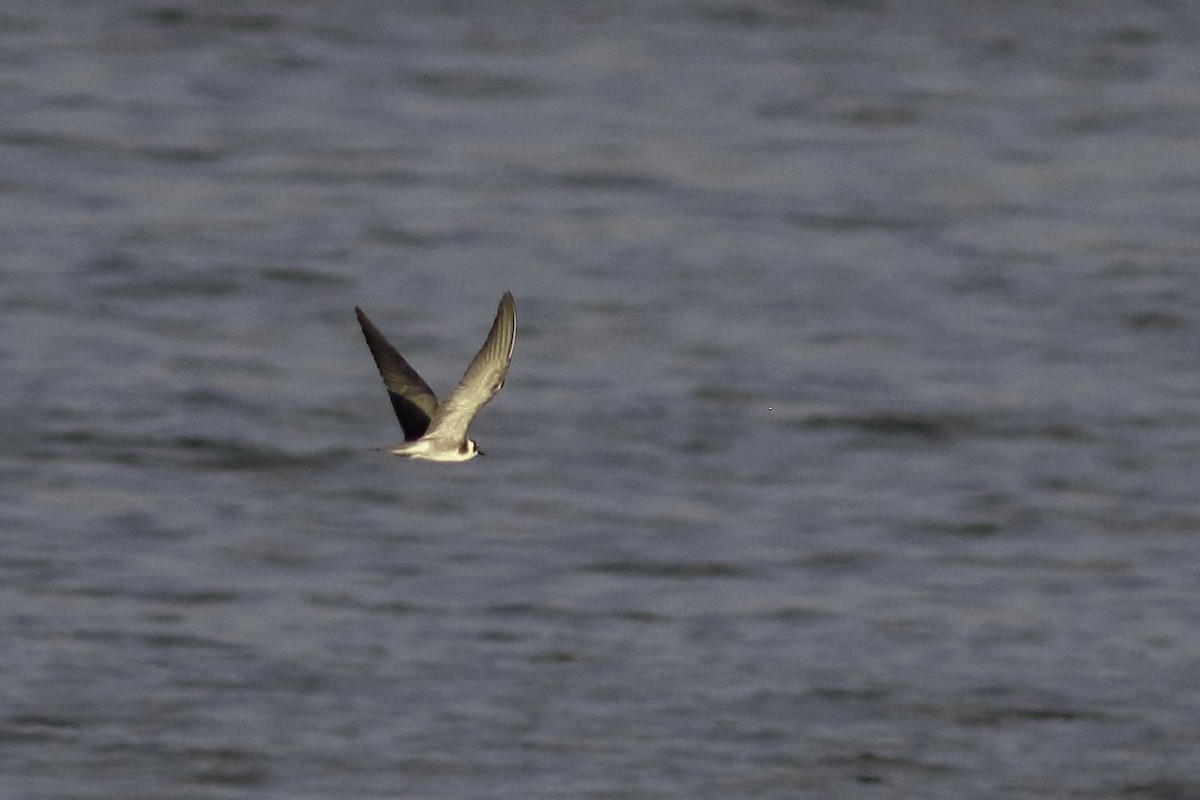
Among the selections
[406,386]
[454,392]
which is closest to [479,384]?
[454,392]

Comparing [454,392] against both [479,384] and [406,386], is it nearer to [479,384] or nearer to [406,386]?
[479,384]

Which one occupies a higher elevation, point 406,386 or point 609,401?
point 406,386

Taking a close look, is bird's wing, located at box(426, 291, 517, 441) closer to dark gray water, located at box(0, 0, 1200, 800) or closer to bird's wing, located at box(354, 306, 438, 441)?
bird's wing, located at box(354, 306, 438, 441)

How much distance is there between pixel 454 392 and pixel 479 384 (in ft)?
0.49

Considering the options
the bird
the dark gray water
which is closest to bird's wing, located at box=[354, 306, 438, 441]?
the bird

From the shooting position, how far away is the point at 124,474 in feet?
41.3

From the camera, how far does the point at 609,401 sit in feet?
44.7

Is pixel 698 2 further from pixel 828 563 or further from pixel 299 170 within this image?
pixel 828 563

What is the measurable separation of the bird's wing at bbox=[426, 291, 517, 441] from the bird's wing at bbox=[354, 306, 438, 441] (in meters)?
0.09

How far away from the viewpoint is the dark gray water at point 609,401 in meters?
10.0

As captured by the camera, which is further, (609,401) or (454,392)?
(609,401)

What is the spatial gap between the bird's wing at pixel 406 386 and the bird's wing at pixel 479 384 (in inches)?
3.7

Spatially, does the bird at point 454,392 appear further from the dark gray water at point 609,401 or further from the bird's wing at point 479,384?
the dark gray water at point 609,401

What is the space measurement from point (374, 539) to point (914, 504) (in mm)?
2790
